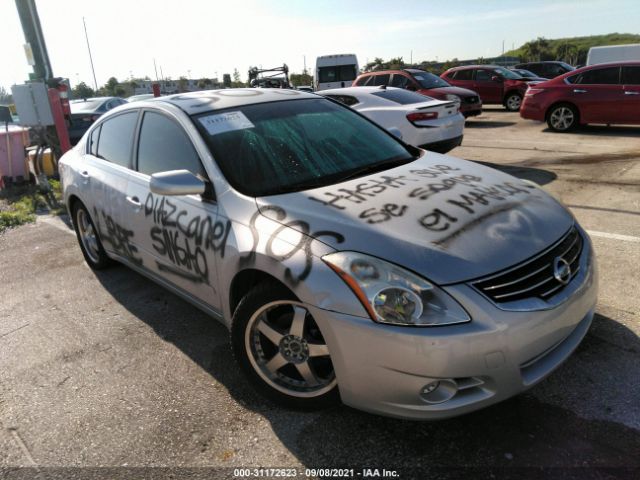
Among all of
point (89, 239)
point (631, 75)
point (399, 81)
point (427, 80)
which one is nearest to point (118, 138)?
point (89, 239)

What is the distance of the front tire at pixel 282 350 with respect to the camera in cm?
233

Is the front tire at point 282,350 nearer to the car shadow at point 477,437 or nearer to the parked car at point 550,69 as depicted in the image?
the car shadow at point 477,437

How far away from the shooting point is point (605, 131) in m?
10.7

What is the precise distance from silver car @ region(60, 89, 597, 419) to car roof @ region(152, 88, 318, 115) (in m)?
0.02

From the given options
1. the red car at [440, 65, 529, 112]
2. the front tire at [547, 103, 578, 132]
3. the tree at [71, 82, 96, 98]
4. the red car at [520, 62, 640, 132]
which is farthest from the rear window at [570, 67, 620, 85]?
the tree at [71, 82, 96, 98]

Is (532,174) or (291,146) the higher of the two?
(291,146)

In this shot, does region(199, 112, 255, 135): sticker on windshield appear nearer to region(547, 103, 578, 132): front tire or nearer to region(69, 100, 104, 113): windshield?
region(547, 103, 578, 132): front tire

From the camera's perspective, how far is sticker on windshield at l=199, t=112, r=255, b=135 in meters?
3.04

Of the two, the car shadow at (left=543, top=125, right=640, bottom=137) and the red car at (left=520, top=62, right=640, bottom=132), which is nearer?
the red car at (left=520, top=62, right=640, bottom=132)

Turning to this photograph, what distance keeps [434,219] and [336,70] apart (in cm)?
1886

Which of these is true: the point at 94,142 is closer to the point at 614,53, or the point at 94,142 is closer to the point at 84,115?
the point at 84,115

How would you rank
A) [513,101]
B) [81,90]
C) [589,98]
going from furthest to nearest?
[81,90]
[513,101]
[589,98]

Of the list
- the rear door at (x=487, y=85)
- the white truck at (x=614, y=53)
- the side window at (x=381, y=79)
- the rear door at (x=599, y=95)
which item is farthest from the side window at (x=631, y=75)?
the white truck at (x=614, y=53)

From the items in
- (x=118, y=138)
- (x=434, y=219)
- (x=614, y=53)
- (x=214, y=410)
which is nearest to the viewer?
(x=434, y=219)
